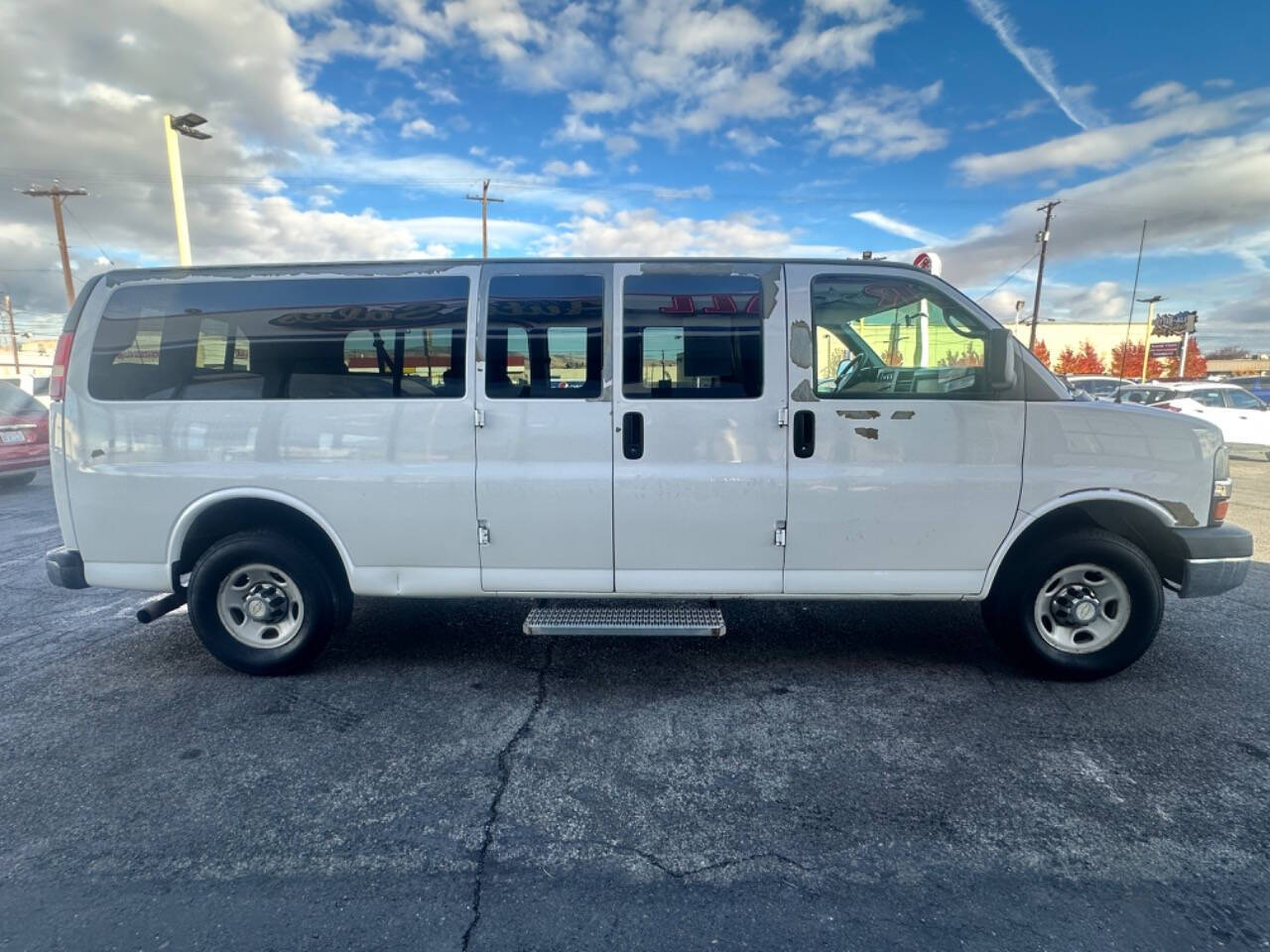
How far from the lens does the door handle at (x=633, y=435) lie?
3574 mm

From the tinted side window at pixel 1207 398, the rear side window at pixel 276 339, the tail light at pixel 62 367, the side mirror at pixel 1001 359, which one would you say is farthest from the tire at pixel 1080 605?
the tinted side window at pixel 1207 398

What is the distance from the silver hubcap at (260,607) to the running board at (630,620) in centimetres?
145

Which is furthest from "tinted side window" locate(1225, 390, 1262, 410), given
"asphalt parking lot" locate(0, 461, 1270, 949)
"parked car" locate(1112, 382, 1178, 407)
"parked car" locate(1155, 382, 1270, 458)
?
"asphalt parking lot" locate(0, 461, 1270, 949)

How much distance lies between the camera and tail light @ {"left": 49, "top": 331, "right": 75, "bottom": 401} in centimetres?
374

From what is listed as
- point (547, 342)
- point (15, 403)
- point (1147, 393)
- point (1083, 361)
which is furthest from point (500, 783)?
point (1083, 361)

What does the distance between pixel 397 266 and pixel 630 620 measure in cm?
238

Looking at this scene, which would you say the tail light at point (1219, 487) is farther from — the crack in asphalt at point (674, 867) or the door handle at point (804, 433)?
the crack in asphalt at point (674, 867)

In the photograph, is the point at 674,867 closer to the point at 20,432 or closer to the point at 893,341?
the point at 893,341

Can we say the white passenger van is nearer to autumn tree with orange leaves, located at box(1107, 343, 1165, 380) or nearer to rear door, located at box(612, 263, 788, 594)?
rear door, located at box(612, 263, 788, 594)

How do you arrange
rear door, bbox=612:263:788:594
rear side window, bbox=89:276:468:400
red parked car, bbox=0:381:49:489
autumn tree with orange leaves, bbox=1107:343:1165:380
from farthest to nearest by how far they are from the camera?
autumn tree with orange leaves, bbox=1107:343:1165:380, red parked car, bbox=0:381:49:489, rear side window, bbox=89:276:468:400, rear door, bbox=612:263:788:594

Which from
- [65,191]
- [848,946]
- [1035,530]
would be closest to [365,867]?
[848,946]

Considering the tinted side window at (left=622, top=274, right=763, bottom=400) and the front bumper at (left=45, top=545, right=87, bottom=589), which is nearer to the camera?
the tinted side window at (left=622, top=274, right=763, bottom=400)

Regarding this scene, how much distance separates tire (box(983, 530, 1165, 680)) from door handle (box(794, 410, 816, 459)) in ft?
4.49

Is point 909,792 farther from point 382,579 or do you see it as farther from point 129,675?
point 129,675
